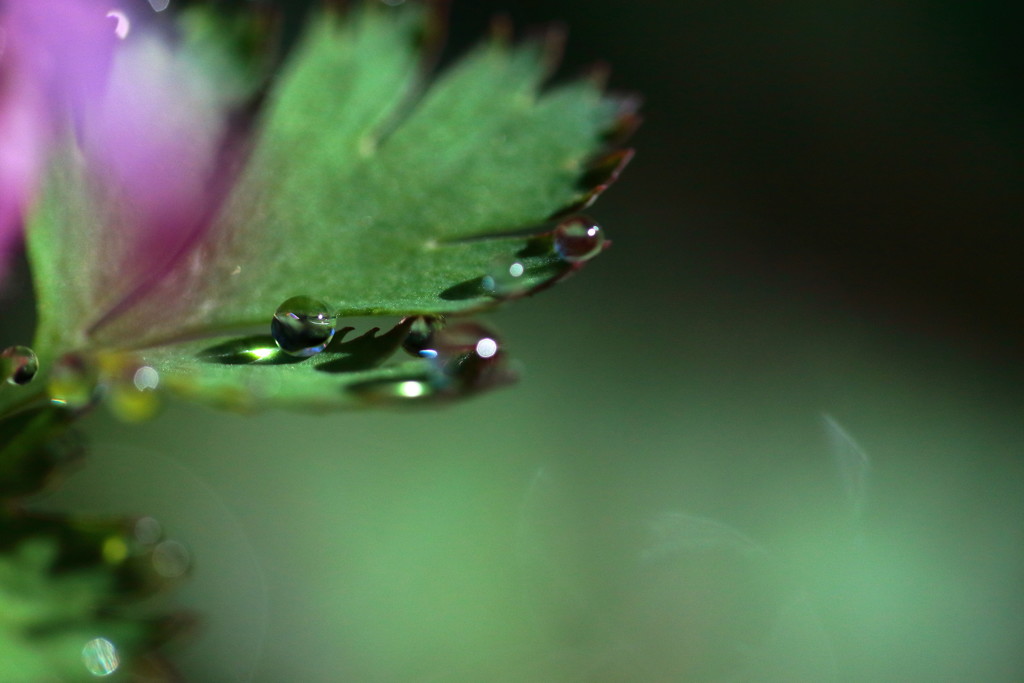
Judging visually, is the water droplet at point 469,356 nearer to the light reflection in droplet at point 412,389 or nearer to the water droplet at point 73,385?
the light reflection in droplet at point 412,389

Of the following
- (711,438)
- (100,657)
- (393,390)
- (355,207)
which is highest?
(711,438)

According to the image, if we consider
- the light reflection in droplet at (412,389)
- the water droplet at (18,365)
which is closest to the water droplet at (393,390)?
the light reflection in droplet at (412,389)

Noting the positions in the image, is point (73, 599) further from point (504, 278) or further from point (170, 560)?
point (504, 278)

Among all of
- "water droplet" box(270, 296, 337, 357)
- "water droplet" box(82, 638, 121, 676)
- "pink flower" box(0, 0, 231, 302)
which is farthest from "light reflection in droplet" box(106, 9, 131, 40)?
"water droplet" box(82, 638, 121, 676)


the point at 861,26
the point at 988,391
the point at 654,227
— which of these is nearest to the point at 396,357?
the point at 654,227

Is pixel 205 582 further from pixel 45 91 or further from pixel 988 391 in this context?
pixel 988 391

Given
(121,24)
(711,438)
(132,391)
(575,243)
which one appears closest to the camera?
(132,391)

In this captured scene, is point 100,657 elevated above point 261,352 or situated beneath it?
situated beneath

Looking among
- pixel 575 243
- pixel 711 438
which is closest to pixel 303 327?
pixel 575 243

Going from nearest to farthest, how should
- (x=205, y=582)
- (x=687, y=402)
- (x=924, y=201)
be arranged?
(x=205, y=582) < (x=687, y=402) < (x=924, y=201)
